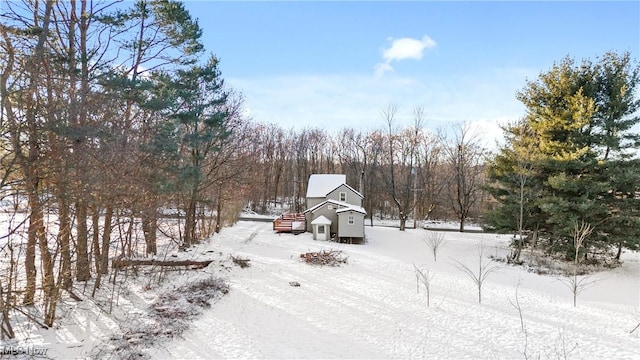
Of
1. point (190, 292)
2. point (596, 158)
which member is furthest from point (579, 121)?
point (190, 292)

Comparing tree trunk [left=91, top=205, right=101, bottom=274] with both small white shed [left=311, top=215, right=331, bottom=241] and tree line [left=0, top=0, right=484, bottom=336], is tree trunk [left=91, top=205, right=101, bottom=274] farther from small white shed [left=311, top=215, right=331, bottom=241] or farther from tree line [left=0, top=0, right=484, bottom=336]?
small white shed [left=311, top=215, right=331, bottom=241]

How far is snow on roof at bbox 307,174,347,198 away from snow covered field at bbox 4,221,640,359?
10006 millimetres

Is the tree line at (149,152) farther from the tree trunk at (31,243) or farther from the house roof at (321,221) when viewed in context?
the house roof at (321,221)

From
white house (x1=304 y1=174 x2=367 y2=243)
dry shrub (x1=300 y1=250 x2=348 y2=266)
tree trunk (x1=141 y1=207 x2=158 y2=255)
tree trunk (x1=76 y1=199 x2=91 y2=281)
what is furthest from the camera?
white house (x1=304 y1=174 x2=367 y2=243)

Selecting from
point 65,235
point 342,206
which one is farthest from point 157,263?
point 342,206

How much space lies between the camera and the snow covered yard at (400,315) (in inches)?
313

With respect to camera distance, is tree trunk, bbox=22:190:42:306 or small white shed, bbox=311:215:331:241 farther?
small white shed, bbox=311:215:331:241

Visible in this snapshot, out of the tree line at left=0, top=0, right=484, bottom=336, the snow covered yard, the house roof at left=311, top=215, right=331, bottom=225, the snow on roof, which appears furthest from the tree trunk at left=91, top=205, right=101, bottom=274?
the snow on roof

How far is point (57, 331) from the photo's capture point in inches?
300

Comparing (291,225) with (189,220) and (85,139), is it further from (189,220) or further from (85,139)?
(85,139)

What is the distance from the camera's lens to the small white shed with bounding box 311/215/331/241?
75.4ft

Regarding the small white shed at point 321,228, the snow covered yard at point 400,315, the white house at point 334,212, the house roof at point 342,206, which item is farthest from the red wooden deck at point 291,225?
the snow covered yard at point 400,315

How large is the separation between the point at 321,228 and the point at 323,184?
15.9ft

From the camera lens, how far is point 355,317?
9.93 m
